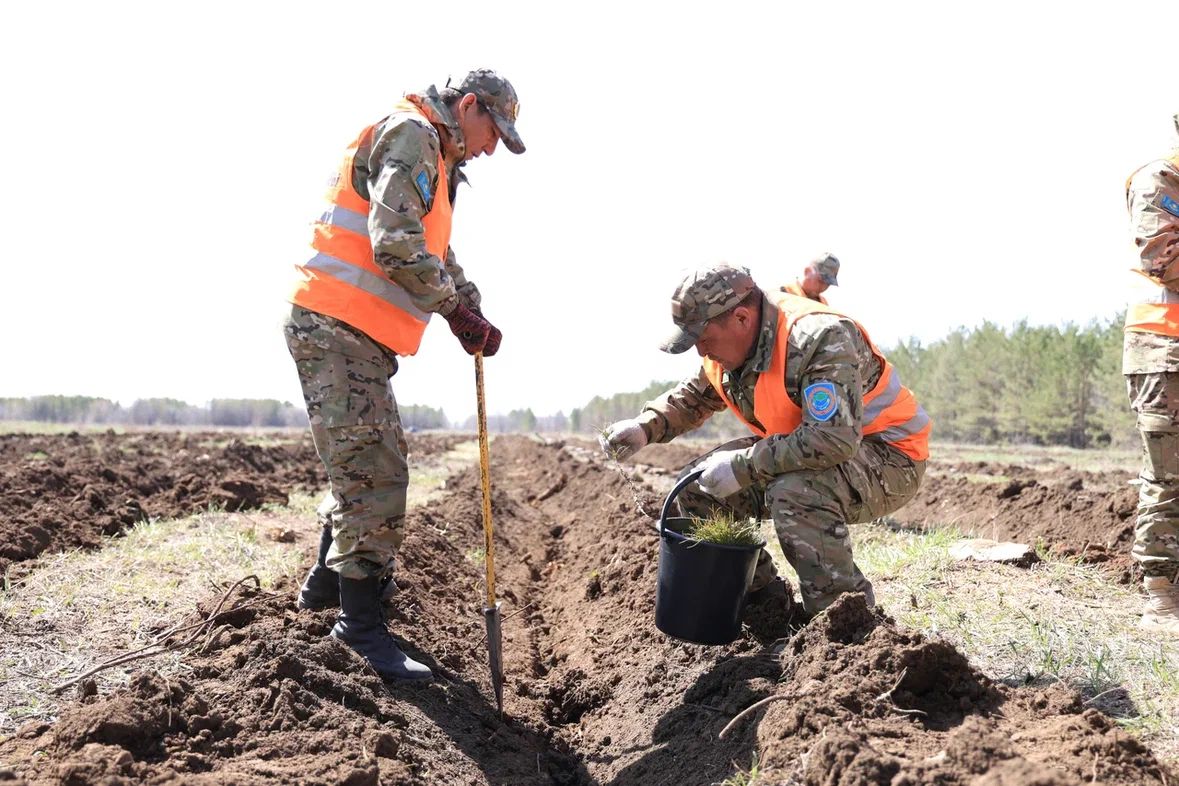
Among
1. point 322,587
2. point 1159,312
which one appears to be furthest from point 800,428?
point 322,587

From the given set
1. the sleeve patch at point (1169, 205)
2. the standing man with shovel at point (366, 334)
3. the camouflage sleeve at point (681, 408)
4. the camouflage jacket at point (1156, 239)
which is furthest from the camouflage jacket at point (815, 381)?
the sleeve patch at point (1169, 205)

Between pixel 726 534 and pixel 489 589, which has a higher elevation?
pixel 726 534

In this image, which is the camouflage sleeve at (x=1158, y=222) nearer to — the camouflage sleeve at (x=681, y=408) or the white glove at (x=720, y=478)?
the camouflage sleeve at (x=681, y=408)

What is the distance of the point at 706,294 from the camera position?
3.63 metres

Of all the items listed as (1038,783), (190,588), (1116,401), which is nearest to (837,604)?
(1038,783)

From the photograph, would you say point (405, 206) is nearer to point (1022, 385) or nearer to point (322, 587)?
point (322, 587)

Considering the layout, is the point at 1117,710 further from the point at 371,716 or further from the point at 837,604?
the point at 371,716

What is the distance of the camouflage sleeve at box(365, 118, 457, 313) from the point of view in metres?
3.39

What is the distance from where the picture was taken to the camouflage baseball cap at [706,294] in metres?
3.64

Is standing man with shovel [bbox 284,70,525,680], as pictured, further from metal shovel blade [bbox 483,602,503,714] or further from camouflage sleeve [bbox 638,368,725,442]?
camouflage sleeve [bbox 638,368,725,442]

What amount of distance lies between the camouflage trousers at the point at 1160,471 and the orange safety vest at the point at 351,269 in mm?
3307

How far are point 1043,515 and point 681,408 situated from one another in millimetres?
4754

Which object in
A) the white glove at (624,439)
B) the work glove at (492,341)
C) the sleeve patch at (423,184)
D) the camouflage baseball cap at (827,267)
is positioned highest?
the camouflage baseball cap at (827,267)

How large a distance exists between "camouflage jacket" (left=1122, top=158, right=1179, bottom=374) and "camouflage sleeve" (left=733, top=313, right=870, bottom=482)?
1.60m
